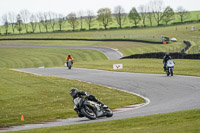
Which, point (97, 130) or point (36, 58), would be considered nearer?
point (97, 130)

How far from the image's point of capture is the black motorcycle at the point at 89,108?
14.1m

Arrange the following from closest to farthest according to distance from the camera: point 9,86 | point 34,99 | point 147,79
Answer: point 34,99 → point 9,86 → point 147,79

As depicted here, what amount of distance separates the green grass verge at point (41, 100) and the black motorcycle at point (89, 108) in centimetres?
217

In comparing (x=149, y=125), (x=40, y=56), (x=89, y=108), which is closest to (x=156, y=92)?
(x=89, y=108)

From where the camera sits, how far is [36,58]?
232 feet

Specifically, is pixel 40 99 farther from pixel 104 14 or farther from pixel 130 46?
pixel 104 14

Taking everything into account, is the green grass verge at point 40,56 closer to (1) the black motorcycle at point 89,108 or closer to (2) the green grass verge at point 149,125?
(1) the black motorcycle at point 89,108

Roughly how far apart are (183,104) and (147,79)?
1081 cm

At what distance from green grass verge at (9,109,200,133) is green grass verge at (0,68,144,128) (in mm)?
3847

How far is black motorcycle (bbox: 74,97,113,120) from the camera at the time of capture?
556 inches

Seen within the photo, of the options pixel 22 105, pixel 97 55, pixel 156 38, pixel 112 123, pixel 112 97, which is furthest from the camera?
pixel 156 38

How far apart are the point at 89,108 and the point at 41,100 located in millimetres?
5431

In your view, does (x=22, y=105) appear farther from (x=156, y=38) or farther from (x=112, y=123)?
(x=156, y=38)

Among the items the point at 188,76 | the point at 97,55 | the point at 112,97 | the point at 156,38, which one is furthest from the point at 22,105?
the point at 156,38
